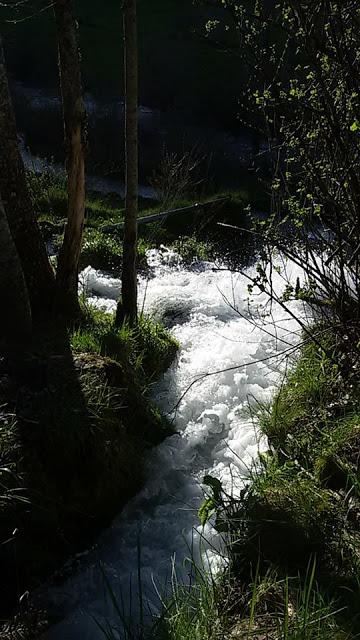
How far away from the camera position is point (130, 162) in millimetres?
5668

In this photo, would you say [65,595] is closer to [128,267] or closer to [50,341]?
[50,341]

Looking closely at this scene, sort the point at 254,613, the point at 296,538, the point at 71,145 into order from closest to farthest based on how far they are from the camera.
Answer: the point at 254,613 < the point at 296,538 < the point at 71,145

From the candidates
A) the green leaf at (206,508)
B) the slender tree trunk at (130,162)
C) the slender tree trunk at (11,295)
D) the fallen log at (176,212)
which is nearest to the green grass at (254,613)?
the green leaf at (206,508)

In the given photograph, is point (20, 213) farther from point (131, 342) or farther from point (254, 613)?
point (254, 613)

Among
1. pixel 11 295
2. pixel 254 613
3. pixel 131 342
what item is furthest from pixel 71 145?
pixel 254 613

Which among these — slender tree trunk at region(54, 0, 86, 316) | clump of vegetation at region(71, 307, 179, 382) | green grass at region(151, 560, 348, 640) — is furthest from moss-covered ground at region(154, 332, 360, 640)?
slender tree trunk at region(54, 0, 86, 316)

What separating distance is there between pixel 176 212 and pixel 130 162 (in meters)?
6.08

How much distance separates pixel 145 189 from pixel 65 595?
1416 centimetres

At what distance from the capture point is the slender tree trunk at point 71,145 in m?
4.74

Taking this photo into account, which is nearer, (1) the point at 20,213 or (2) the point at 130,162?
(1) the point at 20,213

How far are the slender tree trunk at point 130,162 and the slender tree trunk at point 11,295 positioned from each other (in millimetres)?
1645

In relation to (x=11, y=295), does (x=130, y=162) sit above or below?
above

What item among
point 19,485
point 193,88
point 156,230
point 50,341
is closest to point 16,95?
point 193,88

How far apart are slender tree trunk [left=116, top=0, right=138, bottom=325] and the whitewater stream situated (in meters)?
0.90
